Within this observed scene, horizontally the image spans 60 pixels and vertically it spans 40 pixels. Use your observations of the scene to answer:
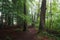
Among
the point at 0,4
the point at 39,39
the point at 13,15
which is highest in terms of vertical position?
the point at 0,4

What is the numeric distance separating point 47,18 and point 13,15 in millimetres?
16354

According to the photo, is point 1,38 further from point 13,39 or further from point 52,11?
point 52,11

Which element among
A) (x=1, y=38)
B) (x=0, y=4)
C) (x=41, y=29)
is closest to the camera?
(x=0, y=4)

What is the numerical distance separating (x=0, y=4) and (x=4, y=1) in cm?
41

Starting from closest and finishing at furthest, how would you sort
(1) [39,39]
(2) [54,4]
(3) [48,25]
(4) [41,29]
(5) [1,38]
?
1. (5) [1,38]
2. (1) [39,39]
3. (4) [41,29]
4. (3) [48,25]
5. (2) [54,4]

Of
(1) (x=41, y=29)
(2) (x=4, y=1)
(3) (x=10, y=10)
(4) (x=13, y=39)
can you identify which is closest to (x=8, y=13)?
(3) (x=10, y=10)

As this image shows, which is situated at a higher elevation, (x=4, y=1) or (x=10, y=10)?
(x=4, y=1)

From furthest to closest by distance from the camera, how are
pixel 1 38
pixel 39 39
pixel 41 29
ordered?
pixel 41 29
pixel 39 39
pixel 1 38

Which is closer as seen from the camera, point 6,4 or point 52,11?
point 6,4

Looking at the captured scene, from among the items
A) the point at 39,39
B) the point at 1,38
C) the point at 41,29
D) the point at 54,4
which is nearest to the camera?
the point at 1,38

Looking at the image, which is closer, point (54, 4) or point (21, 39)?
point (21, 39)

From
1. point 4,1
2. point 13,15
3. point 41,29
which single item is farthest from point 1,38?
point 41,29

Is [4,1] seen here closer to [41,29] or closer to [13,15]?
[13,15]

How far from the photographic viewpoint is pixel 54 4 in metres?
26.8
